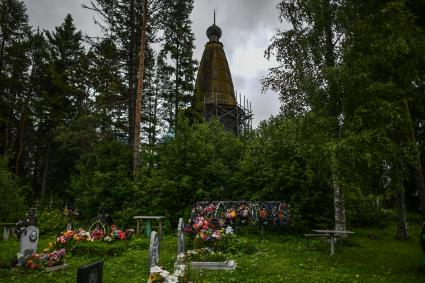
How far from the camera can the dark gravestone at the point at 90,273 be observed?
440 centimetres

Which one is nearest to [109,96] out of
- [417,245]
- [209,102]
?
[209,102]

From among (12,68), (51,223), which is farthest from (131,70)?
(12,68)

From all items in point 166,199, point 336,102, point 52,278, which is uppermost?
point 336,102

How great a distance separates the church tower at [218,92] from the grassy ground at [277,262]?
18.8 m

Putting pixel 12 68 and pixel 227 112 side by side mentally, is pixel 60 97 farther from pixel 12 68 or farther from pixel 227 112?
pixel 227 112

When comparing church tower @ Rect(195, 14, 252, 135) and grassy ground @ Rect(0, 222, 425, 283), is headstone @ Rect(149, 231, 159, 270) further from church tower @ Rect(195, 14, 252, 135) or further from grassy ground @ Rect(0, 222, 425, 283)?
church tower @ Rect(195, 14, 252, 135)

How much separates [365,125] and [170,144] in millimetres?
9898

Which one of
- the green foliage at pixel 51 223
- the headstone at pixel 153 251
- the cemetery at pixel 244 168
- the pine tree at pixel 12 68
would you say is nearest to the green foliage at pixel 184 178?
the cemetery at pixel 244 168

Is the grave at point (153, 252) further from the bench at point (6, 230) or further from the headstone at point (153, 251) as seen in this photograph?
the bench at point (6, 230)

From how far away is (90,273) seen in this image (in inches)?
180

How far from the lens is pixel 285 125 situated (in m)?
17.4

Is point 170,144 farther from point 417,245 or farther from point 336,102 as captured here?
point 417,245

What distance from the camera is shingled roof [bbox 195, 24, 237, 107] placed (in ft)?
105

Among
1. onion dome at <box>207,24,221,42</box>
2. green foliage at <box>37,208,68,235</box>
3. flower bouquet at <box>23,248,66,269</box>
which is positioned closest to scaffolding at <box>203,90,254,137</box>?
onion dome at <box>207,24,221,42</box>
